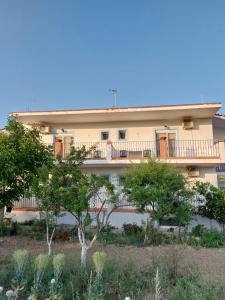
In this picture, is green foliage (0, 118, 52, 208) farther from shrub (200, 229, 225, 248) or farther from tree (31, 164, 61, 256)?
shrub (200, 229, 225, 248)

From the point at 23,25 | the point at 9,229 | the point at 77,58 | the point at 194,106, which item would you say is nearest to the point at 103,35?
the point at 77,58

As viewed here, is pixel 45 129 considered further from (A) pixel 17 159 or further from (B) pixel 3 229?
(A) pixel 17 159

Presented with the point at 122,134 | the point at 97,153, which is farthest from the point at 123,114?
the point at 97,153

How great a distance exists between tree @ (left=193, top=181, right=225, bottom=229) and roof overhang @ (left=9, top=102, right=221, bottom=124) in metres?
5.12

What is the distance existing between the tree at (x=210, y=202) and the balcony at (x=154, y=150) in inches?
124

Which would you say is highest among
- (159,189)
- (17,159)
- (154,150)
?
(154,150)

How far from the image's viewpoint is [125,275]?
5195mm

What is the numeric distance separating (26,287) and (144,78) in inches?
453

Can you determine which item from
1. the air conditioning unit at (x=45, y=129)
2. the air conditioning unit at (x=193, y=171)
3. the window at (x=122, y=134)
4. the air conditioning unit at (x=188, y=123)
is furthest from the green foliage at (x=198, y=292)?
the air conditioning unit at (x=45, y=129)

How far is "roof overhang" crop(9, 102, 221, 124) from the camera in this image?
1693 cm

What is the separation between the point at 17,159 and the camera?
9906 millimetres

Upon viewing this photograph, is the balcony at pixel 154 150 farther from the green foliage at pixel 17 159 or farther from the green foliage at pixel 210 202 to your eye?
the green foliage at pixel 17 159

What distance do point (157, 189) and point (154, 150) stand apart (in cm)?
742

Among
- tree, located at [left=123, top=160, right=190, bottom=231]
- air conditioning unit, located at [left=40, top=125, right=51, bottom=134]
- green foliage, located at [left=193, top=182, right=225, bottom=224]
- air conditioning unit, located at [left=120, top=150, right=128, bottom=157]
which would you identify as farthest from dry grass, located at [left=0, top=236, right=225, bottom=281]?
air conditioning unit, located at [left=40, top=125, right=51, bottom=134]
